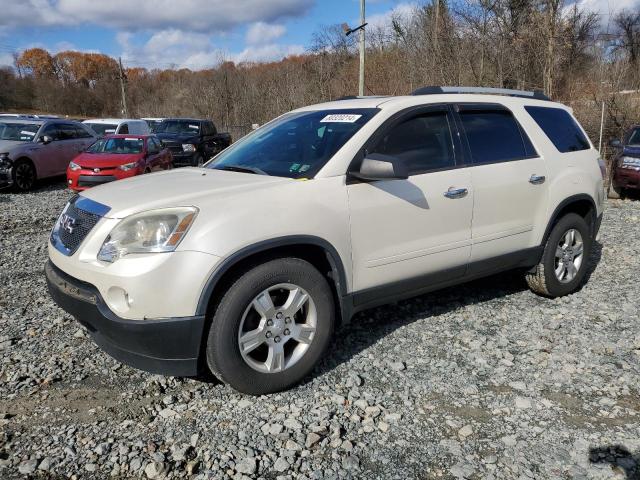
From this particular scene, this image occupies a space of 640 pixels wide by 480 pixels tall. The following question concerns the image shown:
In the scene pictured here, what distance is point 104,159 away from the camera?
12.3 m

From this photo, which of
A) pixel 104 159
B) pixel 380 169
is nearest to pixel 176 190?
pixel 380 169

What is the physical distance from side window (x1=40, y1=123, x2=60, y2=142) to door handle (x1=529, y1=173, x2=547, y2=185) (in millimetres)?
13144

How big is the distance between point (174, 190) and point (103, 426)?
143cm

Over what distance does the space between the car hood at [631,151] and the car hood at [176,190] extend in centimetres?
1005

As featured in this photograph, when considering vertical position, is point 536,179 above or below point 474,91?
below

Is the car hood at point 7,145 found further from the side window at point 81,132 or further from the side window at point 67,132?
the side window at point 81,132

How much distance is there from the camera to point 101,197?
3.45 m

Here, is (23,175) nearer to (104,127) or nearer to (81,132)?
(81,132)

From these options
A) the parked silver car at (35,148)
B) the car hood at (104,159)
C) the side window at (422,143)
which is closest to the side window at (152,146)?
the car hood at (104,159)

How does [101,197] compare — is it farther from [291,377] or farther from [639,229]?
[639,229]

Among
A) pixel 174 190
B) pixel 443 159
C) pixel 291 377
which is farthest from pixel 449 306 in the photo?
pixel 174 190

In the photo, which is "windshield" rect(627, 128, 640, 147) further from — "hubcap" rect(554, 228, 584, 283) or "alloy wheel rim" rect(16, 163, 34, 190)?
"alloy wheel rim" rect(16, 163, 34, 190)

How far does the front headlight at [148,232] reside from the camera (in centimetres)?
299

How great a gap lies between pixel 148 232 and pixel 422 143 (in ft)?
6.85
